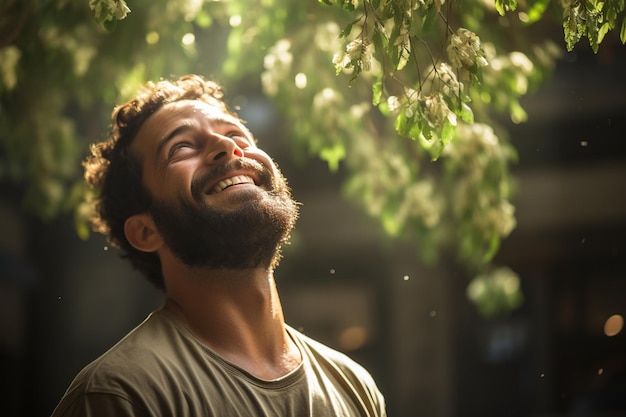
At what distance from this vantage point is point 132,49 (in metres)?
3.82

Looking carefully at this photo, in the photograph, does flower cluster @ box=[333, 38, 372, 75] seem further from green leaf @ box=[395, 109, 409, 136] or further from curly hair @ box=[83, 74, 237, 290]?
curly hair @ box=[83, 74, 237, 290]

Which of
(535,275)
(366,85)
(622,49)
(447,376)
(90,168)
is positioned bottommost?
(447,376)

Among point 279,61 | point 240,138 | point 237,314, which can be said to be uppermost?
point 279,61

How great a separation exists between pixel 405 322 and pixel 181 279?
20.0 ft

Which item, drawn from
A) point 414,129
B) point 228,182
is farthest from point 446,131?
point 228,182

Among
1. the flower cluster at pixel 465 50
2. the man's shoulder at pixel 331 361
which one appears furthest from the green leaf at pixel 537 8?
the man's shoulder at pixel 331 361

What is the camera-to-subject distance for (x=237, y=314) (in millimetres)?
2170

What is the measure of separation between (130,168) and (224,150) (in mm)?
283

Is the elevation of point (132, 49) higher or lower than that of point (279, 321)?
higher

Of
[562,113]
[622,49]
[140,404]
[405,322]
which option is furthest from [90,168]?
[405,322]

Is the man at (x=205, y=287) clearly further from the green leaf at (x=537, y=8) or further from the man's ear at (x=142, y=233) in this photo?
the green leaf at (x=537, y=8)

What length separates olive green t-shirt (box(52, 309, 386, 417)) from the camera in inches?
74.4

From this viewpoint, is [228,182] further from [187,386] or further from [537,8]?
[537,8]

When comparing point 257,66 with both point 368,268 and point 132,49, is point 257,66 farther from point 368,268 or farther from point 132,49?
point 368,268
